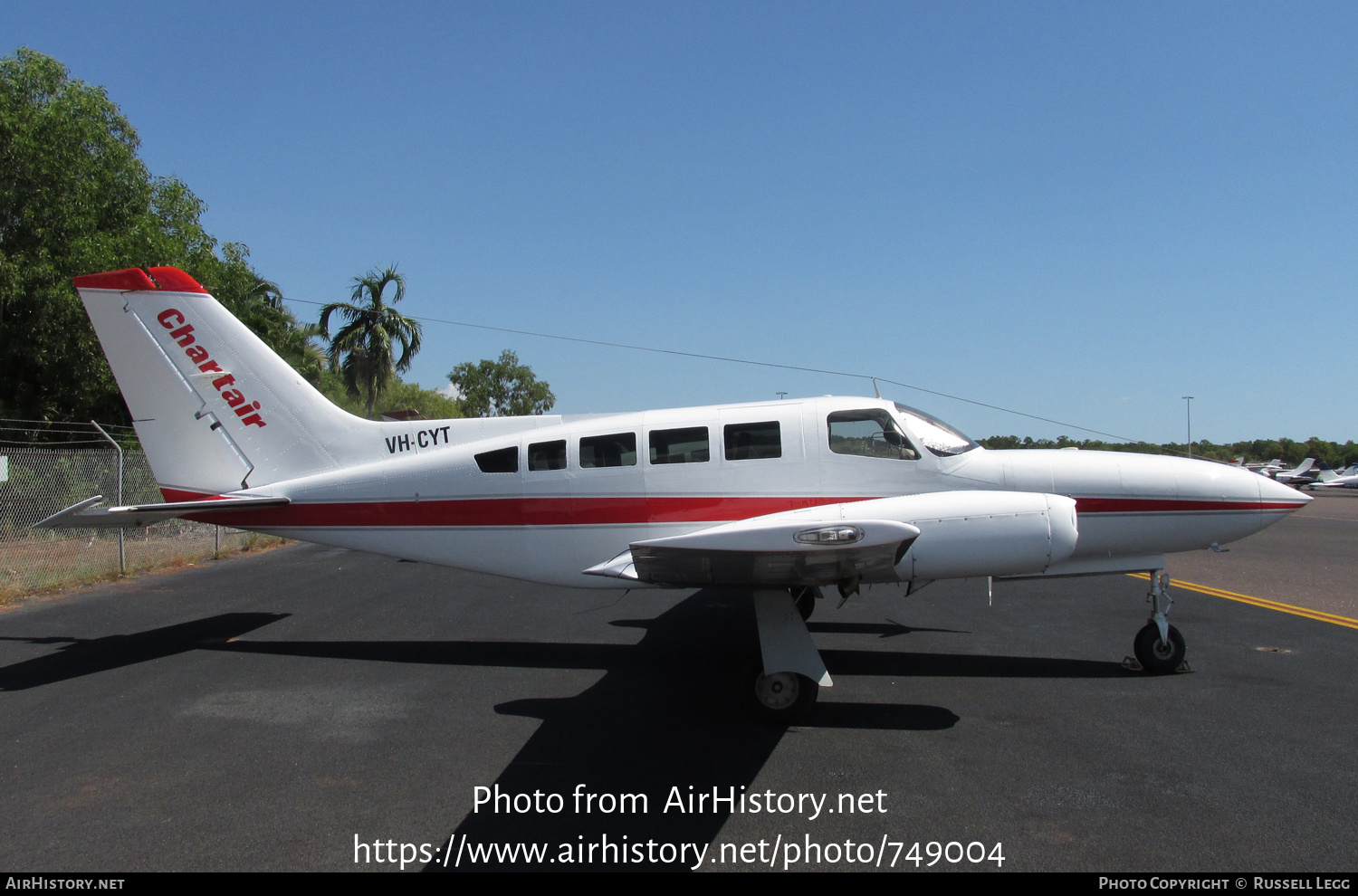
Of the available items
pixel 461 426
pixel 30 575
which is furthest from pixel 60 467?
pixel 461 426

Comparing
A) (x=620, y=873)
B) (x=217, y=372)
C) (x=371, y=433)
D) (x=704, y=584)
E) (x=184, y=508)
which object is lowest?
(x=620, y=873)

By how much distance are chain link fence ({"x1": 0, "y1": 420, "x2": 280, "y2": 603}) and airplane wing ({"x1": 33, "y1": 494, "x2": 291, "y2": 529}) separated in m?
4.72

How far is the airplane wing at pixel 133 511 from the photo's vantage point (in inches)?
282

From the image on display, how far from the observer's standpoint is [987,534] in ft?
17.9

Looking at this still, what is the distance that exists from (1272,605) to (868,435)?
7.49 m

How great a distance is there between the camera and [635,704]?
20.4 ft

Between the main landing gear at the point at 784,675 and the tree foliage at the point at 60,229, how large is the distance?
19880 millimetres

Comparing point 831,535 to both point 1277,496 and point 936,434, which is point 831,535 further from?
point 1277,496

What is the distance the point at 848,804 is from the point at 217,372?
8.46 m

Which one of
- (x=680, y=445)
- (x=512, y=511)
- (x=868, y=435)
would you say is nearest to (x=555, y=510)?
(x=512, y=511)

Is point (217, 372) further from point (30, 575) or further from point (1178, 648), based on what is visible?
point (1178, 648)

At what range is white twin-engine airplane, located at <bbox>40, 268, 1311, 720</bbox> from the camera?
553 centimetres

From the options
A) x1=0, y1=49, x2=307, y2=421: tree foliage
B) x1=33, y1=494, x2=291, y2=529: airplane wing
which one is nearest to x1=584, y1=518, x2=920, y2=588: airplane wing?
x1=33, y1=494, x2=291, y2=529: airplane wing

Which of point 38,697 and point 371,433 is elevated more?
point 371,433
